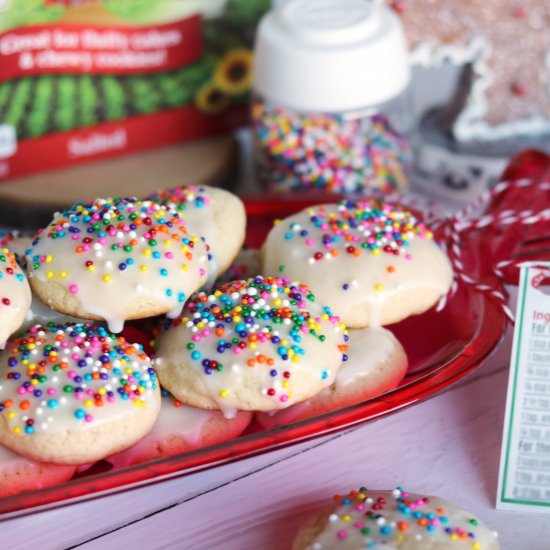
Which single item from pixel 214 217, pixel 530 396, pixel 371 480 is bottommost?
pixel 371 480

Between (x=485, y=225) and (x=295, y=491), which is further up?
(x=485, y=225)

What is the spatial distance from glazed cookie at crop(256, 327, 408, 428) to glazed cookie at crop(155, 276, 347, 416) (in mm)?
20

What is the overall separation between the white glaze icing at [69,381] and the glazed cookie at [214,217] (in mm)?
162

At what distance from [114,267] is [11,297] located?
0.10 m

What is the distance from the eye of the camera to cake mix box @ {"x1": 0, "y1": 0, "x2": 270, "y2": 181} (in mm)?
1394

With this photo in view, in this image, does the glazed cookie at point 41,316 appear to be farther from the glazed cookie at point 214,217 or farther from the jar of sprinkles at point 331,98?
the jar of sprinkles at point 331,98

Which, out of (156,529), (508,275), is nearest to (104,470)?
(156,529)

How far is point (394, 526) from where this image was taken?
0.77 m

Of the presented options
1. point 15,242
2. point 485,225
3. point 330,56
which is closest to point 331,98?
point 330,56

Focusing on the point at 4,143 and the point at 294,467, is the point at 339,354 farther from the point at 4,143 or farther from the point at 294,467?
the point at 4,143

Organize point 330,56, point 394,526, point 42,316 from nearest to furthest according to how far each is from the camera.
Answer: point 394,526, point 42,316, point 330,56

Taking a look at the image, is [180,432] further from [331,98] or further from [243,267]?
[331,98]

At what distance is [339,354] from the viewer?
33.6 inches

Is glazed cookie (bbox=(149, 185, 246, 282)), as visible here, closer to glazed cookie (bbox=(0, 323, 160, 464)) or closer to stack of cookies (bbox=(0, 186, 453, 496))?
stack of cookies (bbox=(0, 186, 453, 496))
